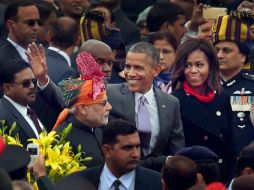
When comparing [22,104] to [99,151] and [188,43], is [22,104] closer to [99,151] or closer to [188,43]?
[99,151]

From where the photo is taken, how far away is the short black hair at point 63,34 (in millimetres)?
14633

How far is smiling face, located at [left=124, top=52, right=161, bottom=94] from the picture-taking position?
1263cm

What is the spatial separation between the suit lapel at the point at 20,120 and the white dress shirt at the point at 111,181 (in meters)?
1.22

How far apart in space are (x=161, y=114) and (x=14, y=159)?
2.54 metres

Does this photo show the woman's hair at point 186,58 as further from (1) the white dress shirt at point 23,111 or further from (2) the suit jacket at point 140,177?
(2) the suit jacket at point 140,177

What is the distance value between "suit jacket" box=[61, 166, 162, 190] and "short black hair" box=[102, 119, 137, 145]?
0.23 m

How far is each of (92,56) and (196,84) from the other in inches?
41.5

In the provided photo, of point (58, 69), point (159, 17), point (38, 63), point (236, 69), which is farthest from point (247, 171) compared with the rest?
point (159, 17)

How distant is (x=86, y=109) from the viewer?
11922mm

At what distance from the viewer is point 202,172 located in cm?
1104

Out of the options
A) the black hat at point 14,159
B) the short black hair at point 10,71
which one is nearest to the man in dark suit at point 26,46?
the short black hair at point 10,71

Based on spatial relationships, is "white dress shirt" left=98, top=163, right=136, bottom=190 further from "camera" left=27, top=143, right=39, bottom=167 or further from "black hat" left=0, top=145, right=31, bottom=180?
"black hat" left=0, top=145, right=31, bottom=180

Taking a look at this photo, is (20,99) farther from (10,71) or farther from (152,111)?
(152,111)

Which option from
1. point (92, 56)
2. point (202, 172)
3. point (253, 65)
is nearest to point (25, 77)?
point (92, 56)
